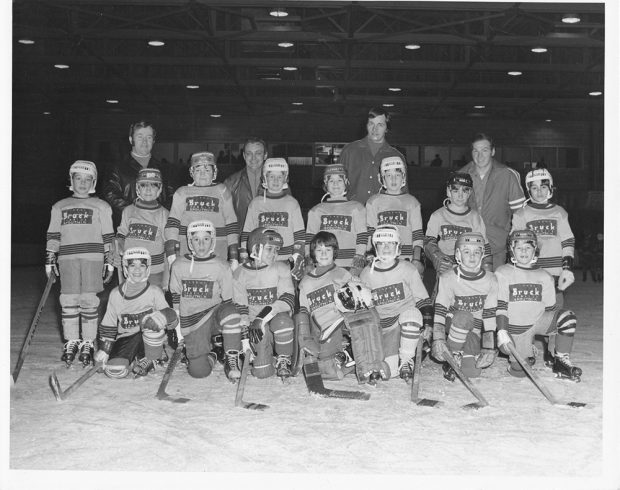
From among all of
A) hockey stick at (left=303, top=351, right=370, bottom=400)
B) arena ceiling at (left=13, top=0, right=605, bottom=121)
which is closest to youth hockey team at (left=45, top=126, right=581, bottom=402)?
hockey stick at (left=303, top=351, right=370, bottom=400)

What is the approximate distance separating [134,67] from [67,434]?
A: 1293 cm

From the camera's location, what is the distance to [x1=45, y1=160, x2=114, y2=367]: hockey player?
4.36m

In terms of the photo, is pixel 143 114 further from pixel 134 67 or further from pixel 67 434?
pixel 67 434

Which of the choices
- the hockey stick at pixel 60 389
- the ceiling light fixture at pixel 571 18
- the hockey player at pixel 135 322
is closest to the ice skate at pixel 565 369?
the hockey player at pixel 135 322

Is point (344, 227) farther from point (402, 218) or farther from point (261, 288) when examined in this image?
point (261, 288)

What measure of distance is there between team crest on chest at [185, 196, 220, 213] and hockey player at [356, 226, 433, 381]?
109cm

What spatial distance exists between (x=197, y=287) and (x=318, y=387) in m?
1.00

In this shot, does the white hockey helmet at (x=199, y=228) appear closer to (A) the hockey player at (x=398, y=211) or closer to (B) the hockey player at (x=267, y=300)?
(B) the hockey player at (x=267, y=300)

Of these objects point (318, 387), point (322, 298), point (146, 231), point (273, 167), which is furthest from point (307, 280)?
point (146, 231)

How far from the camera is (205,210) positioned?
454cm

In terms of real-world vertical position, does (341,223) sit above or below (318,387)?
above

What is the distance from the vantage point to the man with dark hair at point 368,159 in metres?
4.86

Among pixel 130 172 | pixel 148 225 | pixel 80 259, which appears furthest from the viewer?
pixel 130 172
